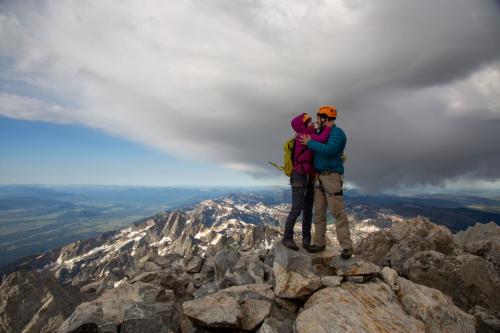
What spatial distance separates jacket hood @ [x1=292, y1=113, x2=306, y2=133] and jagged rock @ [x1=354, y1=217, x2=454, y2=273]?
12.5 metres

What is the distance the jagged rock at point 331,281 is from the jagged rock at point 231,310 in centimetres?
278

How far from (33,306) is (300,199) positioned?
34377mm

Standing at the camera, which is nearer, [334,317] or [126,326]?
[334,317]

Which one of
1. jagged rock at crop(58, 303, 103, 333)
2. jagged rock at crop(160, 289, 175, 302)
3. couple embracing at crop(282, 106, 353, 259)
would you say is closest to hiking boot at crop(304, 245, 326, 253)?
couple embracing at crop(282, 106, 353, 259)

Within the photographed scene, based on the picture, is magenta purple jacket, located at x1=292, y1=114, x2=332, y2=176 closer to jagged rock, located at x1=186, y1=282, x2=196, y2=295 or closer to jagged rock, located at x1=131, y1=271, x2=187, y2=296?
jagged rock, located at x1=186, y1=282, x2=196, y2=295

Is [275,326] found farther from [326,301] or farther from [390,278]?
[390,278]

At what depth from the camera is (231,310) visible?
1178 centimetres

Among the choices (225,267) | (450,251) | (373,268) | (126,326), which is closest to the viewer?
(126,326)

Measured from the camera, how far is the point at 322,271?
1466 centimetres

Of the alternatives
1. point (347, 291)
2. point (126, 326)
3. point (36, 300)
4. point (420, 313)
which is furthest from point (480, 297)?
point (36, 300)

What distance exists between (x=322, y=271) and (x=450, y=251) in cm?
1376

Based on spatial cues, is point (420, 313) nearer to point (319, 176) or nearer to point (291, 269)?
point (291, 269)

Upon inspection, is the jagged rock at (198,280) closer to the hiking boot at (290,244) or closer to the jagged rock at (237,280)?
the jagged rock at (237,280)

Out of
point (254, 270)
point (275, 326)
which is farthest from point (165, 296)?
point (275, 326)
